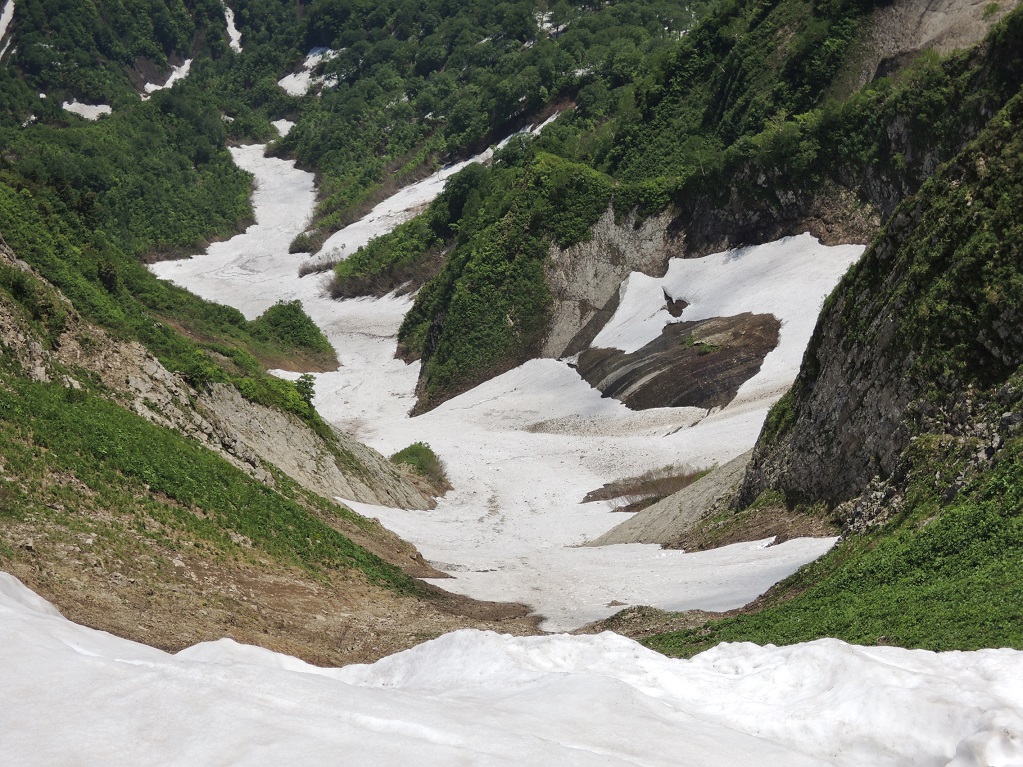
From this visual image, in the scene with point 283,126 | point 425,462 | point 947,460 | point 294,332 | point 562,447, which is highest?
point 283,126

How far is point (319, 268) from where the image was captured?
86.1m

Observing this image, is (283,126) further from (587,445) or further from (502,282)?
(587,445)

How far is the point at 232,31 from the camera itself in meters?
170

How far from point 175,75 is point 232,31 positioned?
70.2ft

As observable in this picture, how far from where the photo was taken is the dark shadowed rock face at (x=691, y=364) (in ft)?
137

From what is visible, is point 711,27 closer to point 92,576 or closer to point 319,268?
point 319,268

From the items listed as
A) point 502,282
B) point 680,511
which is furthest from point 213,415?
point 502,282

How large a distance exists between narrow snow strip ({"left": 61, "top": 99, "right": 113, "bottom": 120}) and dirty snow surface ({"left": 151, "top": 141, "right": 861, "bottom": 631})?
215 feet

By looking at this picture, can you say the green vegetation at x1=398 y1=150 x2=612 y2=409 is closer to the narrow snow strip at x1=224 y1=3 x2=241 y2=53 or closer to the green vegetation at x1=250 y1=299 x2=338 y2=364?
the green vegetation at x1=250 y1=299 x2=338 y2=364

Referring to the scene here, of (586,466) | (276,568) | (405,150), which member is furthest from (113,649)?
(405,150)

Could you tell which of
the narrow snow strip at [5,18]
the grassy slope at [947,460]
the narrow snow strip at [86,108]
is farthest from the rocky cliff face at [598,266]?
the narrow snow strip at [5,18]

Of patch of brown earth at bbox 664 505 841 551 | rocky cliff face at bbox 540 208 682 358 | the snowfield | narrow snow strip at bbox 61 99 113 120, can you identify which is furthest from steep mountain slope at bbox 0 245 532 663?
the snowfield

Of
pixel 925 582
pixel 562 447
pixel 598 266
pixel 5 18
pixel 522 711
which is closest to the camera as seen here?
pixel 522 711

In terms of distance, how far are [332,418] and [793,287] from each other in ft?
82.0
